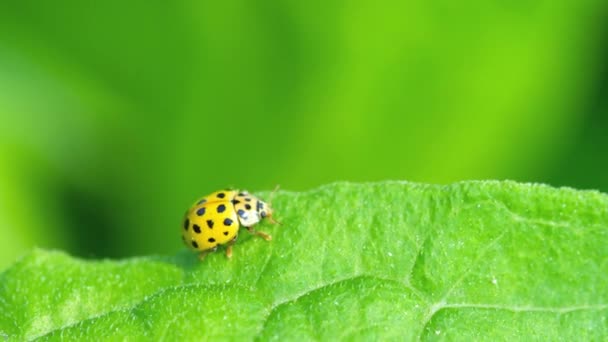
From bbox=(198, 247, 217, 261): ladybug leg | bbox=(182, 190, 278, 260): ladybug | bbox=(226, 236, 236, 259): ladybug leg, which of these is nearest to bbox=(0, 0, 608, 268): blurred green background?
bbox=(182, 190, 278, 260): ladybug

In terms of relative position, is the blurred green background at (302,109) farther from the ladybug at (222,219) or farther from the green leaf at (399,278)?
the green leaf at (399,278)

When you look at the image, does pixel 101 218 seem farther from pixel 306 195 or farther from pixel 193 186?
pixel 306 195

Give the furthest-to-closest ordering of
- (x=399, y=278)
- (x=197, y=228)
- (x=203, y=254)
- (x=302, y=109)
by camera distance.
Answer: (x=302, y=109), (x=197, y=228), (x=203, y=254), (x=399, y=278)

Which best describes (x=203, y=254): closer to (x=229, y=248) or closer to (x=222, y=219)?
(x=229, y=248)

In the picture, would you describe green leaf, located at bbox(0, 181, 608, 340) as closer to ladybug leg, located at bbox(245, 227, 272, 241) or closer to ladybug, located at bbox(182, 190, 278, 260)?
ladybug leg, located at bbox(245, 227, 272, 241)

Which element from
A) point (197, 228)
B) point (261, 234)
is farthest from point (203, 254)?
point (197, 228)

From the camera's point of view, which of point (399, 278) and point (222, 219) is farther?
point (222, 219)
